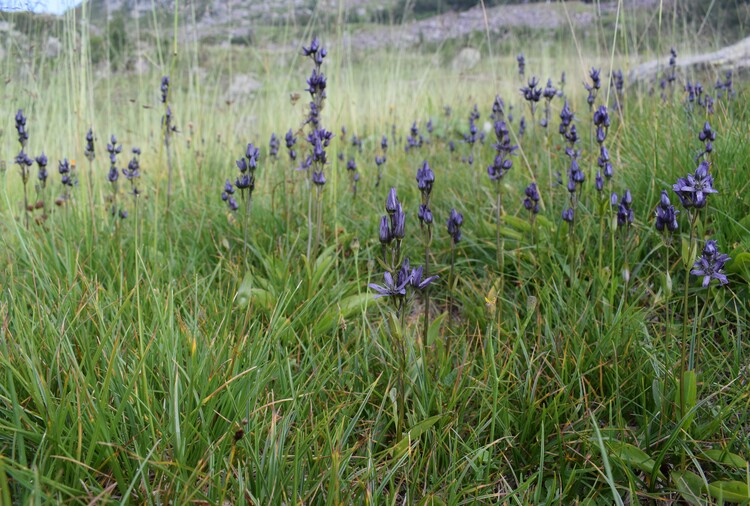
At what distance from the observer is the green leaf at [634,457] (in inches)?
54.8

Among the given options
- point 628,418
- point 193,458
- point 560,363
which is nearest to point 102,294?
point 193,458

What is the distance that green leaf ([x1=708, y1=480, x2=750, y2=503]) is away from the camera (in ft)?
4.18

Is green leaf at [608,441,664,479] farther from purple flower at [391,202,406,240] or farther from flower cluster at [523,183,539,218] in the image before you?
flower cluster at [523,183,539,218]

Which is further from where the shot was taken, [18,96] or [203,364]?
[18,96]

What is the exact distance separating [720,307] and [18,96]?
13.2 feet

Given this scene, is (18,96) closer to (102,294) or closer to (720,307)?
(102,294)

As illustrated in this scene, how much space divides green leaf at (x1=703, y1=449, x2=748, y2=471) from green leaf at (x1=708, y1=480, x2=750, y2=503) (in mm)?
68

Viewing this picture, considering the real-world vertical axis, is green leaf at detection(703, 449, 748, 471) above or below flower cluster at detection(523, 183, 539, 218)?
below

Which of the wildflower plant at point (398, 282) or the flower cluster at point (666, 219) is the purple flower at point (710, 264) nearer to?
the flower cluster at point (666, 219)

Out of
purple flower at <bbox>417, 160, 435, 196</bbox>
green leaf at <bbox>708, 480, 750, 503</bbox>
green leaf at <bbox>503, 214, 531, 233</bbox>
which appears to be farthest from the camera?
green leaf at <bbox>503, 214, 531, 233</bbox>

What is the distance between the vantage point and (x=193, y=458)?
132 cm

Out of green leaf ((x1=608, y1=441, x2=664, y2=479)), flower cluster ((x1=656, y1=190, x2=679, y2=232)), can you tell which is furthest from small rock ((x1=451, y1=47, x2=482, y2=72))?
green leaf ((x1=608, y1=441, x2=664, y2=479))

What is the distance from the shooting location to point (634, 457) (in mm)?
1413

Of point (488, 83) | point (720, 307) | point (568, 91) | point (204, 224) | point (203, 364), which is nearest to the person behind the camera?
point (203, 364)
